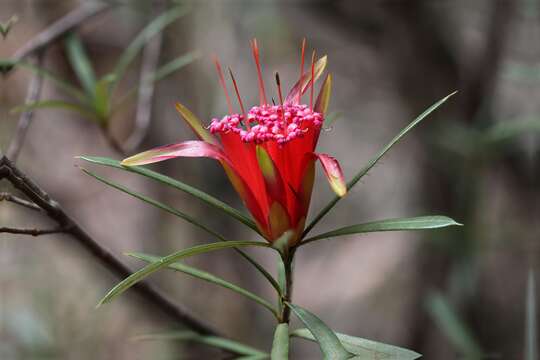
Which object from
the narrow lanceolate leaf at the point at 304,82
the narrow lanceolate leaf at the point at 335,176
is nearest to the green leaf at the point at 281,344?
the narrow lanceolate leaf at the point at 335,176

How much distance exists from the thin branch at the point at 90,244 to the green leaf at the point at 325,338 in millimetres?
277

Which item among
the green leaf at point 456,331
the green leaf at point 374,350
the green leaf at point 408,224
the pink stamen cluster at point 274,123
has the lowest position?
the green leaf at point 374,350

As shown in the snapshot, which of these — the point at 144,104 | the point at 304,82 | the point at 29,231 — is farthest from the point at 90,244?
the point at 144,104

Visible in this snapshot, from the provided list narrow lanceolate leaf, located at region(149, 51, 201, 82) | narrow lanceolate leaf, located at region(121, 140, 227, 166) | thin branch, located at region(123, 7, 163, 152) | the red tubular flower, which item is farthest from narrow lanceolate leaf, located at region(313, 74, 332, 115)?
thin branch, located at region(123, 7, 163, 152)

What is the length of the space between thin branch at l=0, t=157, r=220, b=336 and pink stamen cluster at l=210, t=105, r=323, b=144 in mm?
190

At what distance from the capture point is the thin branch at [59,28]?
1108 mm

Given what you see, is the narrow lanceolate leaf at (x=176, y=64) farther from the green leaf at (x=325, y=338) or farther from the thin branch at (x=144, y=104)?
the green leaf at (x=325, y=338)

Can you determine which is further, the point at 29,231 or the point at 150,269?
the point at 29,231

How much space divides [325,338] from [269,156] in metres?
0.17

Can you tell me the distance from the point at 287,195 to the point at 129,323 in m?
1.94

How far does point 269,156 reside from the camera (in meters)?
0.60

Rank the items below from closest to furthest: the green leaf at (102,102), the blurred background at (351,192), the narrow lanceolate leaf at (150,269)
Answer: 1. the narrow lanceolate leaf at (150,269)
2. the green leaf at (102,102)
3. the blurred background at (351,192)

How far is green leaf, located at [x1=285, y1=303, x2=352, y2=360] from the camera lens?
0.55 meters

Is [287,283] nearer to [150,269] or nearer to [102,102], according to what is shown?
[150,269]
